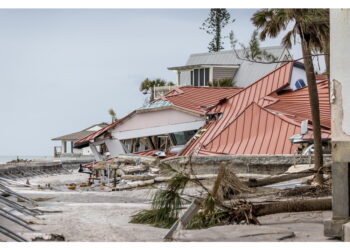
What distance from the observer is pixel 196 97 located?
3741 centimetres

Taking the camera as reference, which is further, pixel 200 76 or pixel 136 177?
pixel 200 76

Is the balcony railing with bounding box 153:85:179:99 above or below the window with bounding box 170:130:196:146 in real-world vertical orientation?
above

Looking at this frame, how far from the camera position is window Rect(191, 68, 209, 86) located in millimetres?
52209

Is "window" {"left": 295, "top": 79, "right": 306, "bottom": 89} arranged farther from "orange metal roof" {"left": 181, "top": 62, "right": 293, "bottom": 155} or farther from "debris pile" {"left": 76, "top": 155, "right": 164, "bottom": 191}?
"debris pile" {"left": 76, "top": 155, "right": 164, "bottom": 191}

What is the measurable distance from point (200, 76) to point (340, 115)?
43.3 m

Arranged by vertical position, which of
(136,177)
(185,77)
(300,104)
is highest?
(300,104)

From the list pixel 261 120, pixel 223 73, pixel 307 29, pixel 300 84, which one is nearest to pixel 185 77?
pixel 223 73

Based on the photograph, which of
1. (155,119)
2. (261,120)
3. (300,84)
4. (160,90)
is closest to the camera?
(261,120)

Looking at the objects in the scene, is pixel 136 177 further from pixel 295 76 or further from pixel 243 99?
pixel 295 76

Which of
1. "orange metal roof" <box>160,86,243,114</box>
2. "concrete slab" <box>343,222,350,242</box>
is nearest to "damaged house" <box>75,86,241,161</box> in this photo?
"orange metal roof" <box>160,86,243,114</box>

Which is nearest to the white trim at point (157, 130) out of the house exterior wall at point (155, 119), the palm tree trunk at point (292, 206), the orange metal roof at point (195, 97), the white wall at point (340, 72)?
the house exterior wall at point (155, 119)

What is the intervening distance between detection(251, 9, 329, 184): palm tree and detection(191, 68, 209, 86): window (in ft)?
116

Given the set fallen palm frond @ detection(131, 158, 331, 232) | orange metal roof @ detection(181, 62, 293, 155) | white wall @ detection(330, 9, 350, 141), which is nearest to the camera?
white wall @ detection(330, 9, 350, 141)

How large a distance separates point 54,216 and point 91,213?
0.83 metres
